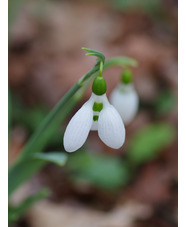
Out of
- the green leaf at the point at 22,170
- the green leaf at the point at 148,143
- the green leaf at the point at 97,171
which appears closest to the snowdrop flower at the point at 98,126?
the green leaf at the point at 22,170

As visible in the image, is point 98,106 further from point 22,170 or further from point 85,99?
point 85,99

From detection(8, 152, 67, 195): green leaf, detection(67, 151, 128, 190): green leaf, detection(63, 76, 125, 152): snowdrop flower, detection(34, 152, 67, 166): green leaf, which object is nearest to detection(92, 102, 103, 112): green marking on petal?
detection(63, 76, 125, 152): snowdrop flower

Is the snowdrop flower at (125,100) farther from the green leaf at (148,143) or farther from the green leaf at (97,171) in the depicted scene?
the green leaf at (148,143)

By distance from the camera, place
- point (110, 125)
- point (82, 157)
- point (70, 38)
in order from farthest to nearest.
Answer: point (70, 38) < point (82, 157) < point (110, 125)

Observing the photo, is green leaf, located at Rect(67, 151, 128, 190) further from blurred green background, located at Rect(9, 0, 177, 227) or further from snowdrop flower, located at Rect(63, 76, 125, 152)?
snowdrop flower, located at Rect(63, 76, 125, 152)

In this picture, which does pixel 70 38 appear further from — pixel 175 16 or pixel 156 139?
pixel 156 139

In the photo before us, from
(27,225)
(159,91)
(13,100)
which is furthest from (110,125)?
(159,91)

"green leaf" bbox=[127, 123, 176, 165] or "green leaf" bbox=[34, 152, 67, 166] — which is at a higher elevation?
"green leaf" bbox=[127, 123, 176, 165]
